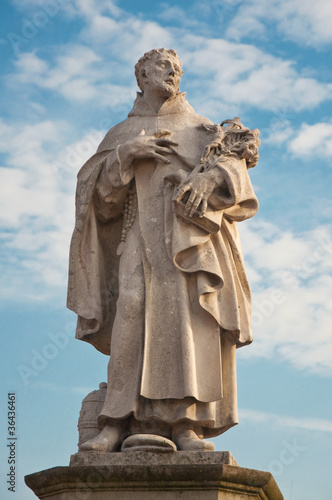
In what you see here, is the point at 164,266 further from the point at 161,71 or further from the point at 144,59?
the point at 144,59

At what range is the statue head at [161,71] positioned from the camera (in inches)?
356

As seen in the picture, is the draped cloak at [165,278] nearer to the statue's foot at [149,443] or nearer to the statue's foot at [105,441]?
the statue's foot at [105,441]

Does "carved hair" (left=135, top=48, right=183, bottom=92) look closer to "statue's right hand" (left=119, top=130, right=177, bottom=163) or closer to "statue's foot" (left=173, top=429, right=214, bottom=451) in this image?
"statue's right hand" (left=119, top=130, right=177, bottom=163)

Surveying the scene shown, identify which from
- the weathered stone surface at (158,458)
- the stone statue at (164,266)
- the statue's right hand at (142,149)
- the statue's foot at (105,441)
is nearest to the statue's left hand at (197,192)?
the stone statue at (164,266)

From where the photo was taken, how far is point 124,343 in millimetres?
8008

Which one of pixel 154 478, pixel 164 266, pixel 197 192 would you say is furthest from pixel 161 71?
pixel 154 478

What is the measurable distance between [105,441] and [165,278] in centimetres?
160

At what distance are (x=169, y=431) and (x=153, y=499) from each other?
34.4 inches

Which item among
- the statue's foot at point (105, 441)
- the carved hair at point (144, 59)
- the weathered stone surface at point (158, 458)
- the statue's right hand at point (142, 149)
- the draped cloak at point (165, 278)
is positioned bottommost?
the weathered stone surface at point (158, 458)

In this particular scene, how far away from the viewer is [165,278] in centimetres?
819

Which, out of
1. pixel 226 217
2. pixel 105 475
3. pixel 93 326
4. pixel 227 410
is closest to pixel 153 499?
pixel 105 475

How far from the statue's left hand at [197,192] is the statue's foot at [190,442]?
2006 mm

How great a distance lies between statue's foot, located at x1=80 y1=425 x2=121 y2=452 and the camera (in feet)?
24.8

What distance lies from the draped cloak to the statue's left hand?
0.43ft
